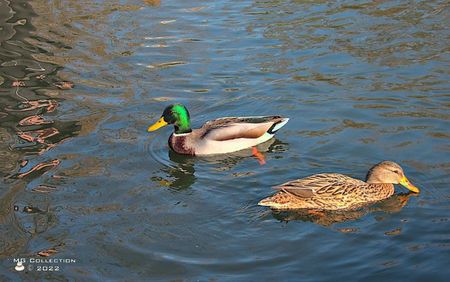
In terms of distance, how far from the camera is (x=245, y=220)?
25.9 ft

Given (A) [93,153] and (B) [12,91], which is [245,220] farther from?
(B) [12,91]

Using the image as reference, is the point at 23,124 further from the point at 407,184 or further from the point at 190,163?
the point at 407,184

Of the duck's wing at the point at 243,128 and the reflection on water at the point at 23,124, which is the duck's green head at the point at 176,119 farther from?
the reflection on water at the point at 23,124

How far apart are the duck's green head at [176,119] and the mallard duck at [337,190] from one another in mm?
2432

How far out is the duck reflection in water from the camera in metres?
8.00

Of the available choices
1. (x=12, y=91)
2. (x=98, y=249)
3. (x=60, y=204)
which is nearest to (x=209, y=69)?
(x=12, y=91)

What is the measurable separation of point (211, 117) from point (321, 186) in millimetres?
3311

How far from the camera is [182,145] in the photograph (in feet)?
33.1

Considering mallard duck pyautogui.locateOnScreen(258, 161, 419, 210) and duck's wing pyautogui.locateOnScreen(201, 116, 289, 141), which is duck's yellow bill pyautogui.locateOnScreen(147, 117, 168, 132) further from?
mallard duck pyautogui.locateOnScreen(258, 161, 419, 210)

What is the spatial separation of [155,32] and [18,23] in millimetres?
2858

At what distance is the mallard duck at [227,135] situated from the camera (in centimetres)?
1002

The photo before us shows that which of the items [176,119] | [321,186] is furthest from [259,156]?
[321,186]

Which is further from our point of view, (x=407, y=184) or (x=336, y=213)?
(x=407, y=184)

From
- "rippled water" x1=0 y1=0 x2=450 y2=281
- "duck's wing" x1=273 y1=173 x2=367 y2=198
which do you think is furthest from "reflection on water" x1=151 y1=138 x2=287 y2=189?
"duck's wing" x1=273 y1=173 x2=367 y2=198
